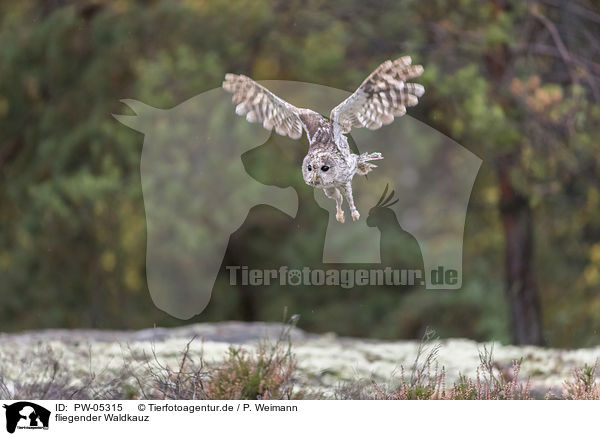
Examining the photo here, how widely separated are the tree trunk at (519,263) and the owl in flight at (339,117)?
21.5 ft

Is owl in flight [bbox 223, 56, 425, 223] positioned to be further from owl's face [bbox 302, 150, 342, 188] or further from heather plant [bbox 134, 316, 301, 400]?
heather plant [bbox 134, 316, 301, 400]

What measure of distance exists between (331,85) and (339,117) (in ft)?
17.3

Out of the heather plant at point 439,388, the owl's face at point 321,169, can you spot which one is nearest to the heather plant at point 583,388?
the heather plant at point 439,388

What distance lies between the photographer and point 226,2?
30.6 ft

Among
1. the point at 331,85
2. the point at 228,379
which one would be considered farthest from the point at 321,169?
the point at 331,85

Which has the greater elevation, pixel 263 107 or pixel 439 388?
pixel 263 107

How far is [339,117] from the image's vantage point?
9.80ft

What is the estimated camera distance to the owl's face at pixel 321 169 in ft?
8.69

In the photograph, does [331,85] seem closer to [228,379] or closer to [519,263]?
[519,263]

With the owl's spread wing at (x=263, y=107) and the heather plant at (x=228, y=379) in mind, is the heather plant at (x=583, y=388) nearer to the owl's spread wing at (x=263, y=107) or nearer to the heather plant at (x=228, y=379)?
the heather plant at (x=228, y=379)

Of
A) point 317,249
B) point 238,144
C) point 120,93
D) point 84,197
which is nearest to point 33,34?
point 120,93

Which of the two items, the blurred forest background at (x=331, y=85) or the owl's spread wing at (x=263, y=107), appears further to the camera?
the blurred forest background at (x=331, y=85)
